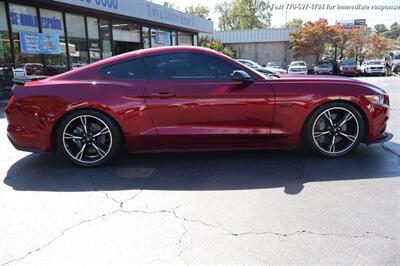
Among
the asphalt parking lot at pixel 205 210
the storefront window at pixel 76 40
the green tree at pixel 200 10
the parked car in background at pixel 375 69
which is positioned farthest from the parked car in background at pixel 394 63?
the green tree at pixel 200 10

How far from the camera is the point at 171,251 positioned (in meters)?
2.47

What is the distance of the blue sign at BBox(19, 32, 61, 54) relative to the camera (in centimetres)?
1229

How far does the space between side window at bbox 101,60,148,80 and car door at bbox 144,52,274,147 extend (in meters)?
0.10

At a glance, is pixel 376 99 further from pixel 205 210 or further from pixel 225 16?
pixel 225 16

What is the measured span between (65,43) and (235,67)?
38.6 ft

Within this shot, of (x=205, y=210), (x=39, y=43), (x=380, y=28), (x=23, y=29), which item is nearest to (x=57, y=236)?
(x=205, y=210)

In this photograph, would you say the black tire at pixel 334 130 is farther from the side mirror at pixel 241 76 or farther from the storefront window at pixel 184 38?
the storefront window at pixel 184 38

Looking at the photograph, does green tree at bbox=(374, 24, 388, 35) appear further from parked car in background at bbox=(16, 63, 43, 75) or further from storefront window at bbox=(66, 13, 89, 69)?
parked car in background at bbox=(16, 63, 43, 75)

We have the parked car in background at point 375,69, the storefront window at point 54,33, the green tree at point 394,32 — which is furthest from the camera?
the green tree at point 394,32

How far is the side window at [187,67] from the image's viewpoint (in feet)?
13.9

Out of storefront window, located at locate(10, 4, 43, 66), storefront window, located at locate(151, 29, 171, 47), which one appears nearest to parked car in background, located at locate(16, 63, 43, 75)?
storefront window, located at locate(10, 4, 43, 66)

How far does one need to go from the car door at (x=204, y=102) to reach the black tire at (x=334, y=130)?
1.93 ft

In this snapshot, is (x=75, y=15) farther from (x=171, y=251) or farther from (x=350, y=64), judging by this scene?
(x=350, y=64)

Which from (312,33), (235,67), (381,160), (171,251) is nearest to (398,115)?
(381,160)
